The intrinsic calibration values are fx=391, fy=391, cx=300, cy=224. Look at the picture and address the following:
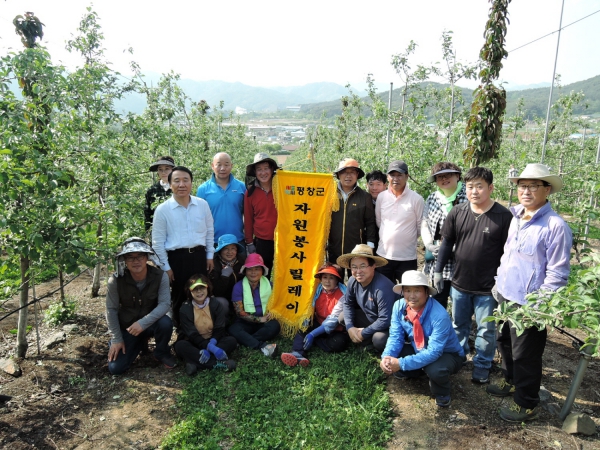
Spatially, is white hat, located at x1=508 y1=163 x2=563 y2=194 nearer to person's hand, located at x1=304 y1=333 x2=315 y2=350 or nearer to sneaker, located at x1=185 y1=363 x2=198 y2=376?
person's hand, located at x1=304 y1=333 x2=315 y2=350

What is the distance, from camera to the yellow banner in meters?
5.55

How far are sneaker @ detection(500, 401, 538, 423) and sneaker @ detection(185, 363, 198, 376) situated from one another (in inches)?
133

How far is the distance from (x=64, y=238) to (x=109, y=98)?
341 centimetres

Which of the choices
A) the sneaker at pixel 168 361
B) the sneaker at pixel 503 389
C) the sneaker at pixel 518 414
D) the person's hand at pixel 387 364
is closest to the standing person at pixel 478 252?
the sneaker at pixel 503 389

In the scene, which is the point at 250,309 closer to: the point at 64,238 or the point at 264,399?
the point at 264,399

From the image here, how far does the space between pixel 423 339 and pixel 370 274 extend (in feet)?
3.24

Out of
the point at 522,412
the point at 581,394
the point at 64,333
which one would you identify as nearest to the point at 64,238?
the point at 64,333

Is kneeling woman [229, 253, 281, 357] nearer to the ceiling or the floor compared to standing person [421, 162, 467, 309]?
nearer to the floor

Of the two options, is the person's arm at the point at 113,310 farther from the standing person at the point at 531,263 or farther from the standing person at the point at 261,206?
the standing person at the point at 531,263

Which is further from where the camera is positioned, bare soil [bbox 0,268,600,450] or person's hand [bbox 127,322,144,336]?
person's hand [bbox 127,322,144,336]

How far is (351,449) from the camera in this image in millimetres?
3557

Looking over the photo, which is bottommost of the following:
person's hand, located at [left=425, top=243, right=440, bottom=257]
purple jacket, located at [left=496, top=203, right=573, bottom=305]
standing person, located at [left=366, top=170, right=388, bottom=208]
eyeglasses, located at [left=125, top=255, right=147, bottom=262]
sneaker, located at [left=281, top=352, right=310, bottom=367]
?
sneaker, located at [left=281, top=352, right=310, bottom=367]

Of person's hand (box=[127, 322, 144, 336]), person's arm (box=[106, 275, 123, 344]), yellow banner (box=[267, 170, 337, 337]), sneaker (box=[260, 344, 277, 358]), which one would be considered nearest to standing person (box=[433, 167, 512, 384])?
yellow banner (box=[267, 170, 337, 337])

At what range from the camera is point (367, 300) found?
4844mm
